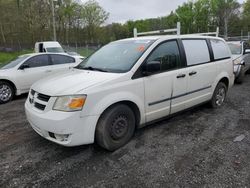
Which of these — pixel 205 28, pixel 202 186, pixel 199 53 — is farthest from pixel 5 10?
pixel 205 28

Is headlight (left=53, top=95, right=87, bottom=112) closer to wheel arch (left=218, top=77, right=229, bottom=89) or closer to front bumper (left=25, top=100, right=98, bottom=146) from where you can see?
front bumper (left=25, top=100, right=98, bottom=146)

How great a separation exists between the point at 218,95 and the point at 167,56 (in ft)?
6.75

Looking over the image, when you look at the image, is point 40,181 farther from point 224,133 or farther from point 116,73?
point 224,133

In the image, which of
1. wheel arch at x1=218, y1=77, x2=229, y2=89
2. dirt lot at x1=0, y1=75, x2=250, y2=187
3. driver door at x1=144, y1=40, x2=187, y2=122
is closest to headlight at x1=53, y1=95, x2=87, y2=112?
dirt lot at x1=0, y1=75, x2=250, y2=187

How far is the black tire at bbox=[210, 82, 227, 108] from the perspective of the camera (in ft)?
15.6

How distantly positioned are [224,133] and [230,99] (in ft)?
7.98

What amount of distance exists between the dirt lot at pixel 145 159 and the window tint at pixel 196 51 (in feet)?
4.04

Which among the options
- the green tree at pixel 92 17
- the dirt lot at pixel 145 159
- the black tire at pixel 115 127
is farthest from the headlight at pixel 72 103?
the green tree at pixel 92 17

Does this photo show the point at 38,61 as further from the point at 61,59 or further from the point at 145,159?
the point at 145,159

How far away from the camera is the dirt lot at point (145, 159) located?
246 cm

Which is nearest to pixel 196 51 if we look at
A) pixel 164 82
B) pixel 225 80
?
pixel 164 82

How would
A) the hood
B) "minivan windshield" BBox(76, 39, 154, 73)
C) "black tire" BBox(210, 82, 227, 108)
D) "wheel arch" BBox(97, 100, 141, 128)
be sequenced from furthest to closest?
"black tire" BBox(210, 82, 227, 108)
"minivan windshield" BBox(76, 39, 154, 73)
"wheel arch" BBox(97, 100, 141, 128)
the hood

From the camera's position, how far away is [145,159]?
9.47ft

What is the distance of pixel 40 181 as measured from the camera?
8.13 feet
